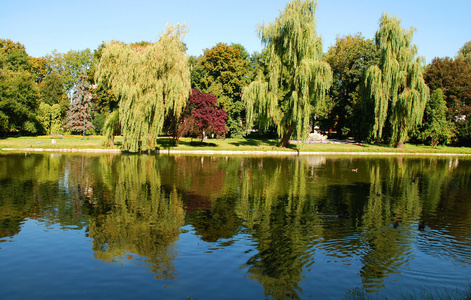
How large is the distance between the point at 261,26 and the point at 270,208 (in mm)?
30969

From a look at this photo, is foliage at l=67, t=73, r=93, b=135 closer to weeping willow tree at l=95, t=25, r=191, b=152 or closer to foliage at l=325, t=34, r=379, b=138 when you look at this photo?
weeping willow tree at l=95, t=25, r=191, b=152

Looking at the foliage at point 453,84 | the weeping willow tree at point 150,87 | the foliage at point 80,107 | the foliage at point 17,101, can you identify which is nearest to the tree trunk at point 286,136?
the weeping willow tree at point 150,87

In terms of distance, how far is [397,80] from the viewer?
4406cm

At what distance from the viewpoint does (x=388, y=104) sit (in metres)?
47.6

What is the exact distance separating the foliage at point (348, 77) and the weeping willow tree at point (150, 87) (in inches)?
1176

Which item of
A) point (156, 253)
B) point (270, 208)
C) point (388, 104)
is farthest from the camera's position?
point (388, 104)

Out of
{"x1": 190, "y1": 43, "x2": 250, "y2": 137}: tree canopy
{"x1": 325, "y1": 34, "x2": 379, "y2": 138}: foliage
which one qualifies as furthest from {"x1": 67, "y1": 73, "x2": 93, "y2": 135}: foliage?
{"x1": 325, "y1": 34, "x2": 379, "y2": 138}: foliage

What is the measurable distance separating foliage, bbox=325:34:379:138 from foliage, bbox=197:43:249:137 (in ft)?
52.8

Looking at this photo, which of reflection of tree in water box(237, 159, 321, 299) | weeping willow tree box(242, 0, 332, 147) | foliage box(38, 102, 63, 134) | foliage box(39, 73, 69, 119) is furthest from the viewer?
foliage box(39, 73, 69, 119)

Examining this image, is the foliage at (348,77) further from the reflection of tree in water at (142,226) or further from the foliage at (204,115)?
the reflection of tree in water at (142,226)

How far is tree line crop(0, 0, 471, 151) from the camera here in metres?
34.2

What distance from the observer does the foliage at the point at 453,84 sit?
177 ft

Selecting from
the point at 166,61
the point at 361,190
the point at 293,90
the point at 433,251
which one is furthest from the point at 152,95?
the point at 433,251

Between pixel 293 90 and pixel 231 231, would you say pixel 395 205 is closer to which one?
pixel 231 231
